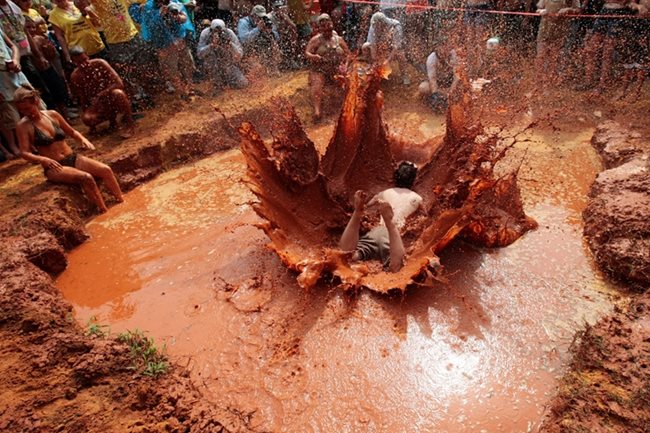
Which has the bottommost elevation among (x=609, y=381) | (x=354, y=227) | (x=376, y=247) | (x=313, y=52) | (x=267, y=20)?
(x=376, y=247)

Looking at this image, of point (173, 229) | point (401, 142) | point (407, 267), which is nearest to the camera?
point (407, 267)

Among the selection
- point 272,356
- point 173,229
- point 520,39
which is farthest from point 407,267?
point 520,39

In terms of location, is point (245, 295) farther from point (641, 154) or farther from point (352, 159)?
point (641, 154)

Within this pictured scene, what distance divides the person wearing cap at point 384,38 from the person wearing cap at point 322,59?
2.54 ft

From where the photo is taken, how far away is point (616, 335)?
3.05 m

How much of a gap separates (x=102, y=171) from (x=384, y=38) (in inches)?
246

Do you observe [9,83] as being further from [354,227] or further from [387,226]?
[387,226]

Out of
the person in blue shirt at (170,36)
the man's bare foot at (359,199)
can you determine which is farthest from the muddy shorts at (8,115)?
the man's bare foot at (359,199)

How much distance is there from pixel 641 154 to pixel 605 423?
14.1ft

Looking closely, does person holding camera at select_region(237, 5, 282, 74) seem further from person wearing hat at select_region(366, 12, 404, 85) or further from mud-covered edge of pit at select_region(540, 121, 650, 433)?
mud-covered edge of pit at select_region(540, 121, 650, 433)

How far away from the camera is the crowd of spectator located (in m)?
7.21

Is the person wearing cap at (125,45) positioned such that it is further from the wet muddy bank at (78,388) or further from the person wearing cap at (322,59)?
the wet muddy bank at (78,388)

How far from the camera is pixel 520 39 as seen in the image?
8758mm

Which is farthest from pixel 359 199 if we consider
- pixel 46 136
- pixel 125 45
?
pixel 125 45
